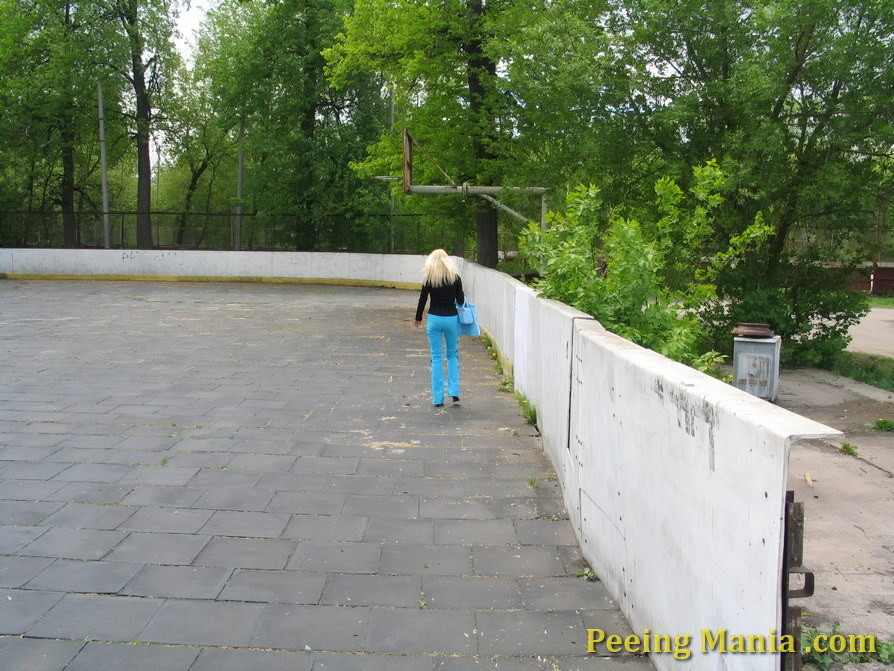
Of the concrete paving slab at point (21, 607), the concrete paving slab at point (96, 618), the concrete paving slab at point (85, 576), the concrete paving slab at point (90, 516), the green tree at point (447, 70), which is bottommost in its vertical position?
the concrete paving slab at point (96, 618)

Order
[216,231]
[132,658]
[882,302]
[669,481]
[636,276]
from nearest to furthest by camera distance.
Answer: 1. [669,481]
2. [132,658]
3. [636,276]
4. [882,302]
5. [216,231]

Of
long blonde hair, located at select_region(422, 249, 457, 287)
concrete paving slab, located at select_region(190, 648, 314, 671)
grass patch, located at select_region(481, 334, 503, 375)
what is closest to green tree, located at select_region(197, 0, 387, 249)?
grass patch, located at select_region(481, 334, 503, 375)

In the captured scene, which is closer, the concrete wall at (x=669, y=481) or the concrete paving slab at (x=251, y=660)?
the concrete wall at (x=669, y=481)

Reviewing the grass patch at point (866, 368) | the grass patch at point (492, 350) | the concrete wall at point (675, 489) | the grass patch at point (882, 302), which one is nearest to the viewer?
the concrete wall at point (675, 489)

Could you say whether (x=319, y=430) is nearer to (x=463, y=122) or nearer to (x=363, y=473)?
(x=363, y=473)

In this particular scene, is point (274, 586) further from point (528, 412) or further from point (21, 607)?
point (528, 412)

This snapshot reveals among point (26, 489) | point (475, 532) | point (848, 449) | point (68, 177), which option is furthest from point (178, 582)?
point (68, 177)

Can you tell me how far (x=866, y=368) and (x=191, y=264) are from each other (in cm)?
2717

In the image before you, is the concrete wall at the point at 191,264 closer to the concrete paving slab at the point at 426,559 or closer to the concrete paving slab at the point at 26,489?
the concrete paving slab at the point at 26,489

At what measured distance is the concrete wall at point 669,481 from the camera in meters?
2.38

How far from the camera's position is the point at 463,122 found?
884 inches

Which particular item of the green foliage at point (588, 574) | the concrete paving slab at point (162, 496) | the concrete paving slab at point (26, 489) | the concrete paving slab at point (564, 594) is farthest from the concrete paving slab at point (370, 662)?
the concrete paving slab at point (26, 489)

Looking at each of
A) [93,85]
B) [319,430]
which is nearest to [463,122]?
[319,430]

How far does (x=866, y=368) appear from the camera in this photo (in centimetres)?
1380
